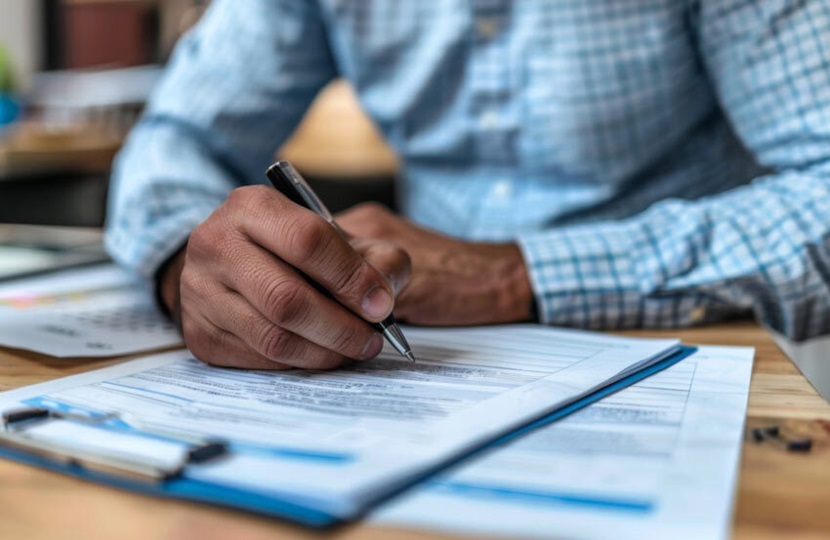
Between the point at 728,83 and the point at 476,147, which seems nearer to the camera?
the point at 728,83

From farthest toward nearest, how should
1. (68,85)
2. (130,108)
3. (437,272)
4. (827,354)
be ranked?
1. (68,85)
2. (130,108)
3. (827,354)
4. (437,272)

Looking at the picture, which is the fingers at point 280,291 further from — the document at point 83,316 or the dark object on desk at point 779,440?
the dark object on desk at point 779,440

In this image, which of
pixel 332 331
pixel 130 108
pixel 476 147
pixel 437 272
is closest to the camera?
pixel 332 331

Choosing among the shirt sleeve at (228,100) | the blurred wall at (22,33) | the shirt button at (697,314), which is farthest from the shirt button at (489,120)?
the blurred wall at (22,33)

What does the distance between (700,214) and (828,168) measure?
13 cm

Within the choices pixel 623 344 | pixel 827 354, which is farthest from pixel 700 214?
pixel 827 354

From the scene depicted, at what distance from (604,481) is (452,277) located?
1.17 feet

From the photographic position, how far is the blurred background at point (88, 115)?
1.59 meters

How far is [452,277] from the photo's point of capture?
2.19 ft

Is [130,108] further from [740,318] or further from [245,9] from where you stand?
[740,318]

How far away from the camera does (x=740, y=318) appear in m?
0.70

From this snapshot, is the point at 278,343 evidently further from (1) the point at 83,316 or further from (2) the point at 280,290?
(1) the point at 83,316

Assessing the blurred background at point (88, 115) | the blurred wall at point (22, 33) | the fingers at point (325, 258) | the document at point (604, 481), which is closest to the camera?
the document at point (604, 481)

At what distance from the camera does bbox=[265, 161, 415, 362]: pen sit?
506mm
